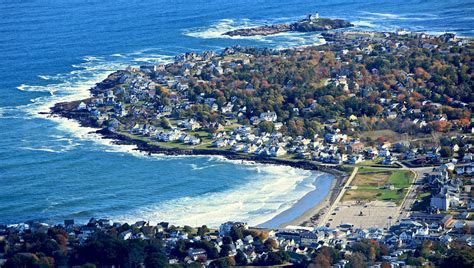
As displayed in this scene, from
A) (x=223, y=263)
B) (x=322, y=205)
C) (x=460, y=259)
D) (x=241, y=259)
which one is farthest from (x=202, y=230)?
(x=460, y=259)

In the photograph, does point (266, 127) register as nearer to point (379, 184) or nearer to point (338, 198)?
point (379, 184)

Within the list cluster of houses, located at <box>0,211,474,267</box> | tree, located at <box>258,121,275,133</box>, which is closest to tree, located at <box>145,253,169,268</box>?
cluster of houses, located at <box>0,211,474,267</box>

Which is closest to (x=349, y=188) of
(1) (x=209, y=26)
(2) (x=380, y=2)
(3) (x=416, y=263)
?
(3) (x=416, y=263)

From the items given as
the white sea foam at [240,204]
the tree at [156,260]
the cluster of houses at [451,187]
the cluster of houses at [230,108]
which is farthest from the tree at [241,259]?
the cluster of houses at [230,108]

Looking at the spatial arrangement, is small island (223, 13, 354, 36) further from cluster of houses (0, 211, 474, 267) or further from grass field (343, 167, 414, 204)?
cluster of houses (0, 211, 474, 267)

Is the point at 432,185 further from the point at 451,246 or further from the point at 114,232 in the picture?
the point at 114,232

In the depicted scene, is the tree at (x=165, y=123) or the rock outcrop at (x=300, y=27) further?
the rock outcrop at (x=300, y=27)

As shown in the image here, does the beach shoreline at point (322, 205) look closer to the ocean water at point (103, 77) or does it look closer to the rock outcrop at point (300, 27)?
the ocean water at point (103, 77)

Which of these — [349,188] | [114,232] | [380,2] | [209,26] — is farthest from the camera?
[380,2]
